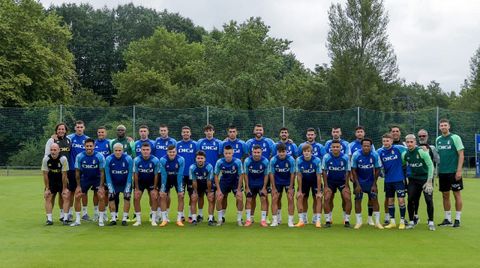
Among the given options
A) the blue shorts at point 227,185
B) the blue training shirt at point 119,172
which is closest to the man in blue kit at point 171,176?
the blue training shirt at point 119,172

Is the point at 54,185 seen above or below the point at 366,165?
below

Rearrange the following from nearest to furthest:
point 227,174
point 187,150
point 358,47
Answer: point 227,174, point 187,150, point 358,47

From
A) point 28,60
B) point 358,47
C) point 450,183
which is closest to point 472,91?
point 358,47

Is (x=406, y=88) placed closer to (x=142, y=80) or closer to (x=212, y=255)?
(x=142, y=80)

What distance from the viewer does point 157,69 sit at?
55.8 meters

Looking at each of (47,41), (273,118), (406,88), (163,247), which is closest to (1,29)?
(47,41)

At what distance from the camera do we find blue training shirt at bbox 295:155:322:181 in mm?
11336

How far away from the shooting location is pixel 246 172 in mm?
11477

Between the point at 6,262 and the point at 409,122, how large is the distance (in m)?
24.4

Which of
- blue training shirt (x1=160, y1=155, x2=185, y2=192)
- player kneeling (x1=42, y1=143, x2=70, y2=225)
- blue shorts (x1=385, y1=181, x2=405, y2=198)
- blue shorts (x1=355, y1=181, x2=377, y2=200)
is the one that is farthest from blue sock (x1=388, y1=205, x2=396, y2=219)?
player kneeling (x1=42, y1=143, x2=70, y2=225)

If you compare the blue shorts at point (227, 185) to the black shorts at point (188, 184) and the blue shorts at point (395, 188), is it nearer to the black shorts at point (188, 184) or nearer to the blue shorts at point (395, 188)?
the black shorts at point (188, 184)

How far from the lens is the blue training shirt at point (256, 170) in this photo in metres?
11.5

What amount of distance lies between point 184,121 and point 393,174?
17741 mm

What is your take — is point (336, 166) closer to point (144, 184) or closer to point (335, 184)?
point (335, 184)
